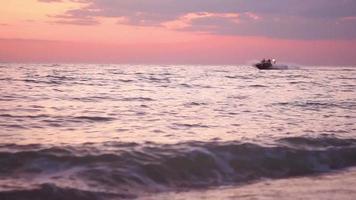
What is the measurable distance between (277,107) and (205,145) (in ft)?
31.9

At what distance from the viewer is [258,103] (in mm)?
19750

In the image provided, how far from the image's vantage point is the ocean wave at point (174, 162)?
23.2 ft

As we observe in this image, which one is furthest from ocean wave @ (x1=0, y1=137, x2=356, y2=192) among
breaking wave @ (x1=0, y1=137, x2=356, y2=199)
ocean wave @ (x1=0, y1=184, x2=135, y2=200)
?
ocean wave @ (x1=0, y1=184, x2=135, y2=200)

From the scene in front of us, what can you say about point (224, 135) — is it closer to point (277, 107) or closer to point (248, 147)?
point (248, 147)

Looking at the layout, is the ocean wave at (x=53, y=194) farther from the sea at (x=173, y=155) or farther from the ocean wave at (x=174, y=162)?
the ocean wave at (x=174, y=162)

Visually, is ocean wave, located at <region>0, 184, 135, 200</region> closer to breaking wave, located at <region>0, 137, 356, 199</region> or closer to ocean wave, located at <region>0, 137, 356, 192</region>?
breaking wave, located at <region>0, 137, 356, 199</region>

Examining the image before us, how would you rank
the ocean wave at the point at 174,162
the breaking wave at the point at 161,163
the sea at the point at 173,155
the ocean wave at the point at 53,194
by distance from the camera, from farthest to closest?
1. the ocean wave at the point at 174,162
2. the breaking wave at the point at 161,163
3. the sea at the point at 173,155
4. the ocean wave at the point at 53,194

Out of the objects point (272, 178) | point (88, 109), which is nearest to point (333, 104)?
point (88, 109)

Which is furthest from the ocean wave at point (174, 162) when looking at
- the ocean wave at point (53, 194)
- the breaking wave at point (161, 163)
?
the ocean wave at point (53, 194)

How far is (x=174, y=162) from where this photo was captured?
26.5ft

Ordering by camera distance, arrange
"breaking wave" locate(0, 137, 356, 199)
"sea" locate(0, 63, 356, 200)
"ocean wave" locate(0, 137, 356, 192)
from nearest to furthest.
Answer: "sea" locate(0, 63, 356, 200), "breaking wave" locate(0, 137, 356, 199), "ocean wave" locate(0, 137, 356, 192)

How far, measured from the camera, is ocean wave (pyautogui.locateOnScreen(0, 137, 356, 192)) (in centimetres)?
707

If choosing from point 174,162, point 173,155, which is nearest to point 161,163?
point 174,162

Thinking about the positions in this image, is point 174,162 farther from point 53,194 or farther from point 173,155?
point 53,194
